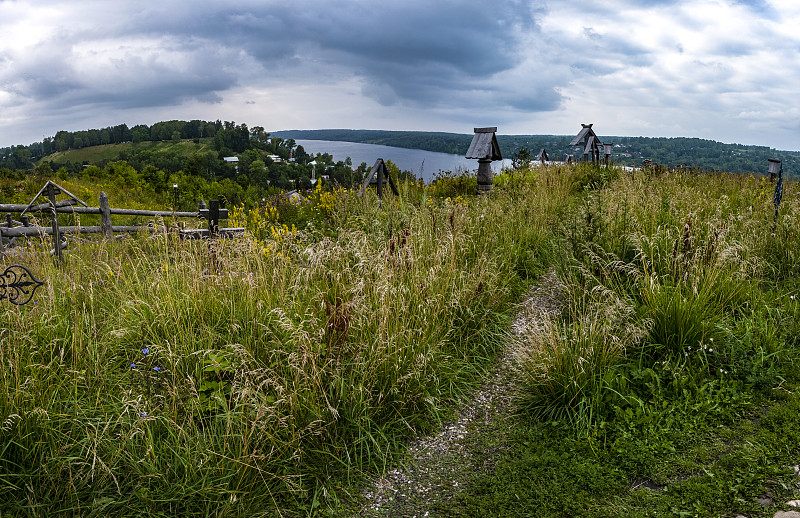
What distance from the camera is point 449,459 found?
3.42 metres

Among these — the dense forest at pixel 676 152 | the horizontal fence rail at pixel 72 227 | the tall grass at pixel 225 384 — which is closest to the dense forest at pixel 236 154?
the dense forest at pixel 676 152

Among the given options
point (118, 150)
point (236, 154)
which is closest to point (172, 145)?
point (118, 150)

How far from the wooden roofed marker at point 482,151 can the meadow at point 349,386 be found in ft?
20.5

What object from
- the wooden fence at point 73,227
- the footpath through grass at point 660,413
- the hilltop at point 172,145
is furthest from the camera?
the hilltop at point 172,145

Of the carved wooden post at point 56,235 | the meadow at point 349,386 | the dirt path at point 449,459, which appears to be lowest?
the dirt path at point 449,459

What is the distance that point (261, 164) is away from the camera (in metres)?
59.8

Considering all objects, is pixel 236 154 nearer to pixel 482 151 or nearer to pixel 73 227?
pixel 73 227

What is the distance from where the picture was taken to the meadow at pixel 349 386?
9.30 ft

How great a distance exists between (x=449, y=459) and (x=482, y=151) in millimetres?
9295

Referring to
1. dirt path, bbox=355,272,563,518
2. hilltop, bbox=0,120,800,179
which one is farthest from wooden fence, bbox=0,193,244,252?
hilltop, bbox=0,120,800,179

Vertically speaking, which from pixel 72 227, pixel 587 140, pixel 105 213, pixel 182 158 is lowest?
pixel 72 227

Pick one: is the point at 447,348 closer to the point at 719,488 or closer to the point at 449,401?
the point at 449,401

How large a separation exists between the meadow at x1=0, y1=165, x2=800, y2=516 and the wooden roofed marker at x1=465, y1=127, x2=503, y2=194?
6.24 m

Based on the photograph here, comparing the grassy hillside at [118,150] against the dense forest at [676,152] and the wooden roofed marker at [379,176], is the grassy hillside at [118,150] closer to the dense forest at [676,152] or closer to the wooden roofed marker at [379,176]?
the dense forest at [676,152]
